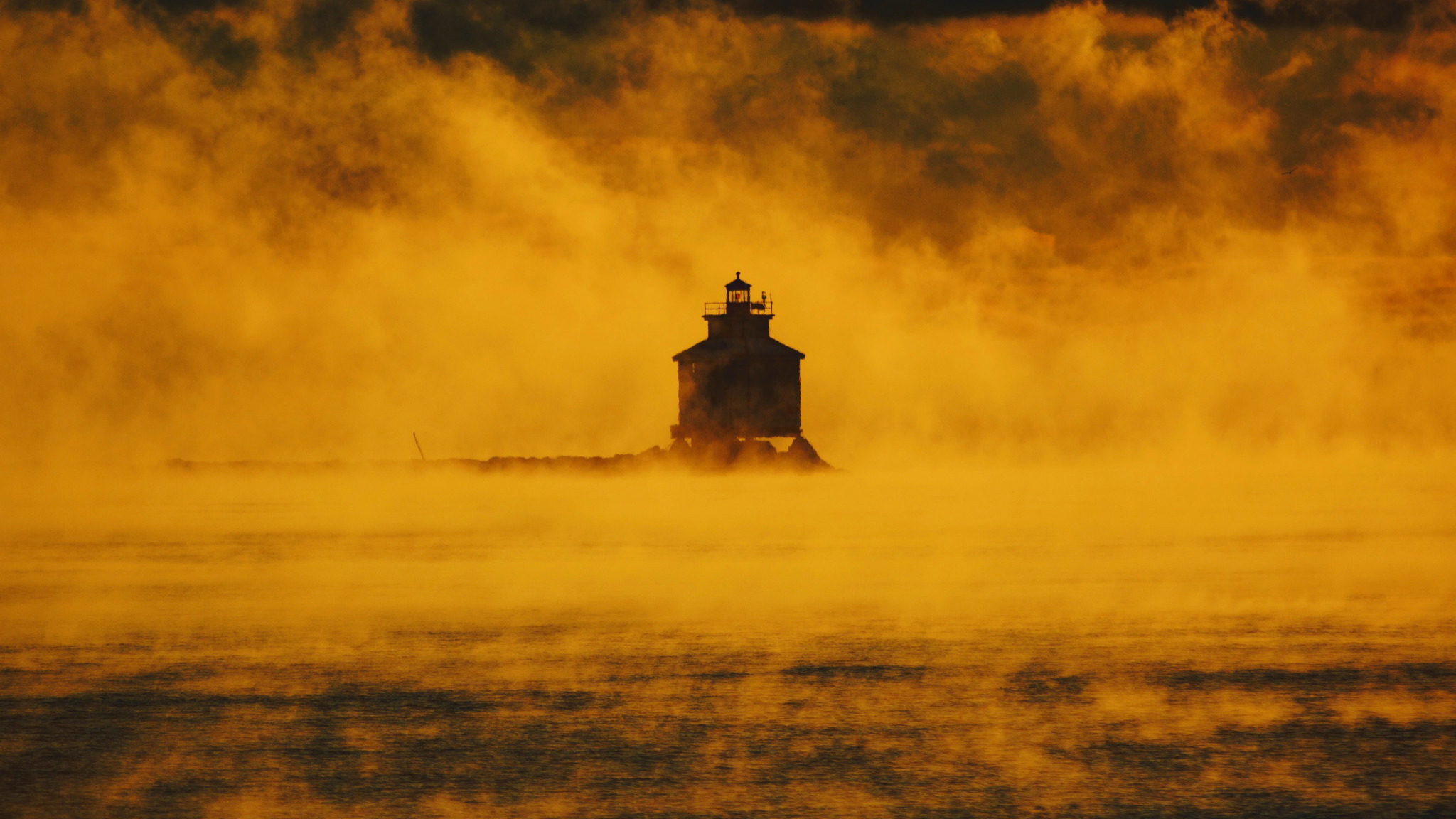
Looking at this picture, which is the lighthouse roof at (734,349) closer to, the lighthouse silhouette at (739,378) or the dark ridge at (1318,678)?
the lighthouse silhouette at (739,378)

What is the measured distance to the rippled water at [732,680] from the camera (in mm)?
13867

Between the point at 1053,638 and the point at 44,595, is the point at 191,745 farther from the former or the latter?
the point at 44,595

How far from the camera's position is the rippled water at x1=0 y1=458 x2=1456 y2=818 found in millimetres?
13867

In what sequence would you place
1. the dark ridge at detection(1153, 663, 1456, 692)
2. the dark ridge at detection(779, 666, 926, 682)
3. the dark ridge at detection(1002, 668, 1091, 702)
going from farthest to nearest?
the dark ridge at detection(779, 666, 926, 682) < the dark ridge at detection(1153, 663, 1456, 692) < the dark ridge at detection(1002, 668, 1091, 702)

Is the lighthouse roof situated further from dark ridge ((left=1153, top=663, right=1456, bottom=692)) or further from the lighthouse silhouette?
dark ridge ((left=1153, top=663, right=1456, bottom=692))

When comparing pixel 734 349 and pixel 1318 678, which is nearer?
pixel 1318 678

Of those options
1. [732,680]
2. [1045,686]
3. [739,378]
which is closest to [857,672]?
[732,680]

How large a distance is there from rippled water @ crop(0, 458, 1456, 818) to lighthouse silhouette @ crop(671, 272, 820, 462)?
2210cm

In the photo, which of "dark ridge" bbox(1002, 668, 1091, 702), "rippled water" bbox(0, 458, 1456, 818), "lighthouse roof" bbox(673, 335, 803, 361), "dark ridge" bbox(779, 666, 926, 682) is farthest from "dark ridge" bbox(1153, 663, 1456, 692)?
"lighthouse roof" bbox(673, 335, 803, 361)

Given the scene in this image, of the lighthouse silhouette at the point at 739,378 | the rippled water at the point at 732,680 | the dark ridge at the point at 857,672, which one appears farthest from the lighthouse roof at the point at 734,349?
the dark ridge at the point at 857,672

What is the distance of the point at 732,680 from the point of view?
19.7 m

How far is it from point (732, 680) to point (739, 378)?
4935 cm

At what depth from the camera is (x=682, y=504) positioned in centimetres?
7356

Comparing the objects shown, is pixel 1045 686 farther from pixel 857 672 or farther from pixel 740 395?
pixel 740 395
